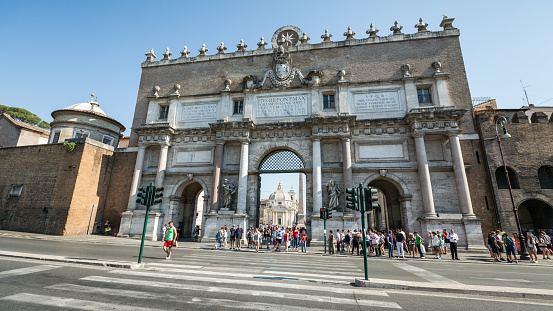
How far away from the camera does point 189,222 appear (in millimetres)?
23172

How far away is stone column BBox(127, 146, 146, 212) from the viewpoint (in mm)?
20453

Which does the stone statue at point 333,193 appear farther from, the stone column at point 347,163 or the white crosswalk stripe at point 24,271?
the white crosswalk stripe at point 24,271

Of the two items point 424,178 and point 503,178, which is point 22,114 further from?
point 503,178

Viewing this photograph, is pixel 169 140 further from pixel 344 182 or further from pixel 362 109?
pixel 362 109

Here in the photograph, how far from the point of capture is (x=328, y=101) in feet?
69.3

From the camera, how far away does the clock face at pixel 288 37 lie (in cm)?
2453

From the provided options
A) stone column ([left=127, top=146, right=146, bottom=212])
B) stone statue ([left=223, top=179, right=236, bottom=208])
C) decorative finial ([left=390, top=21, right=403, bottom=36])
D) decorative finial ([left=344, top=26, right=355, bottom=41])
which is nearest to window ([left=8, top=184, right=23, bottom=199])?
stone column ([left=127, top=146, right=146, bottom=212])

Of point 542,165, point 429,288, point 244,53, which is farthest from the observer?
point 244,53

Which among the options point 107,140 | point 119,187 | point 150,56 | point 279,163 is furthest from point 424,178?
point 107,140

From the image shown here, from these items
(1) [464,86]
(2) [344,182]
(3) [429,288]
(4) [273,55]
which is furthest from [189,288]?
(1) [464,86]

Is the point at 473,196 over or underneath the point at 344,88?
underneath

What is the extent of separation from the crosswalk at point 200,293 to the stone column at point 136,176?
1397cm

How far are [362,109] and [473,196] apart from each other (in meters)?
9.79

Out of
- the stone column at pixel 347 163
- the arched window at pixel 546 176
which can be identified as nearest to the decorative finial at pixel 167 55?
the stone column at pixel 347 163
